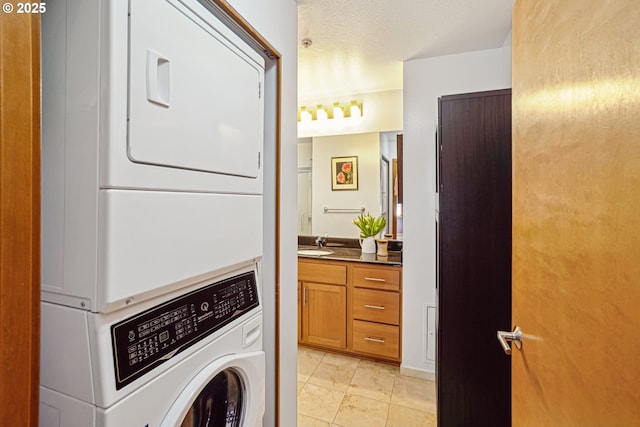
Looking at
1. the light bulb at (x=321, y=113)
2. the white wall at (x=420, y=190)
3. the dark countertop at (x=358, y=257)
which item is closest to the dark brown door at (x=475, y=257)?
the white wall at (x=420, y=190)

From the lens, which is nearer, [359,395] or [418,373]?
[359,395]

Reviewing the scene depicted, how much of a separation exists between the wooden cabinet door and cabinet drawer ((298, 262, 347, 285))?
0.15ft

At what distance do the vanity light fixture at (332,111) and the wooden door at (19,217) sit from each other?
9.02 feet

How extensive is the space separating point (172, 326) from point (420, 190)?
2070mm

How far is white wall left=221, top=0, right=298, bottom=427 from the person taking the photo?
A: 1.37m

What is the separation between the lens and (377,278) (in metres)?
2.49

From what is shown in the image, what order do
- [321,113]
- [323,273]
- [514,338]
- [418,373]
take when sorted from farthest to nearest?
[321,113]
[323,273]
[418,373]
[514,338]

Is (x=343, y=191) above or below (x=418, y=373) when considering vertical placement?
above

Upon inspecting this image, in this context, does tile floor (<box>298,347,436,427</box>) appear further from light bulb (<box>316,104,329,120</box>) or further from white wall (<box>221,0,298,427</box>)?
light bulb (<box>316,104,329,120</box>)

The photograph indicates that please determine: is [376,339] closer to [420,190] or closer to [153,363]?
[420,190]

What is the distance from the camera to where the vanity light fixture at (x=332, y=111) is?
3006mm

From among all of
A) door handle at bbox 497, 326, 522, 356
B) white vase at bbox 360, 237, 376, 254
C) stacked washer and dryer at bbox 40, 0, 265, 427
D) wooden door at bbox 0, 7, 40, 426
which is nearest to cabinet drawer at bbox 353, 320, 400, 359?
white vase at bbox 360, 237, 376, 254

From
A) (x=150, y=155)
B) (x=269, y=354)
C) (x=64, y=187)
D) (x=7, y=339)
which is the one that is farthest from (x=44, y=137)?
(x=269, y=354)

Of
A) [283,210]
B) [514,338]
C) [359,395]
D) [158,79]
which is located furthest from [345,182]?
[158,79]
